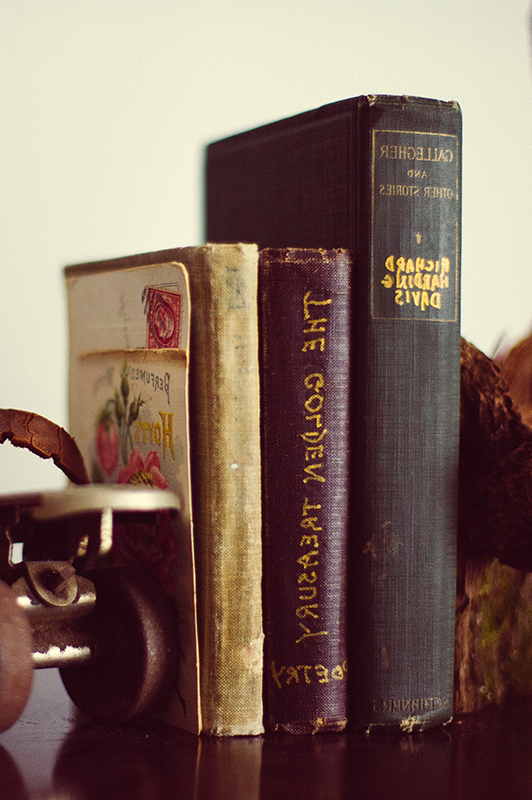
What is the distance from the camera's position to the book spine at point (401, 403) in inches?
23.9

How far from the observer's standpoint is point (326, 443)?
0.61 m

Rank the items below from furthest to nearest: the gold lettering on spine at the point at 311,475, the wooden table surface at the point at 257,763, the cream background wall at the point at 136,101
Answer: the cream background wall at the point at 136,101 < the gold lettering on spine at the point at 311,475 < the wooden table surface at the point at 257,763

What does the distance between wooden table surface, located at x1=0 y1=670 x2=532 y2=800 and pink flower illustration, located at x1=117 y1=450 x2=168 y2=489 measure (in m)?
0.14

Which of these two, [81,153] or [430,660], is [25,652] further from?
[81,153]

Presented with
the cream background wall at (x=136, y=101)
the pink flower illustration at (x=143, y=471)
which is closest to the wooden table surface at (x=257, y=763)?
the pink flower illustration at (x=143, y=471)

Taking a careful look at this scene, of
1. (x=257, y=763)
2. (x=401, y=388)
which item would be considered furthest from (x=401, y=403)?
(x=257, y=763)

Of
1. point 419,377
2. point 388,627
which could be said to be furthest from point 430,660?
point 419,377

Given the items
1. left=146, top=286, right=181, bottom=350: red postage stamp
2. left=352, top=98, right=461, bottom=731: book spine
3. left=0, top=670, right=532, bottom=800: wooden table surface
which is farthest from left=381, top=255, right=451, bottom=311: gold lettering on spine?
left=0, top=670, right=532, bottom=800: wooden table surface

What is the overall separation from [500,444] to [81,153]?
53 cm

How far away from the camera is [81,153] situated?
986 millimetres

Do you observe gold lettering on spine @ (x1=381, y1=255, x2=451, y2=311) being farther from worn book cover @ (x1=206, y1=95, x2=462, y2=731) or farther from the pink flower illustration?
the pink flower illustration

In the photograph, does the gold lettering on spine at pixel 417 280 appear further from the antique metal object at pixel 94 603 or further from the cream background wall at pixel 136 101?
the cream background wall at pixel 136 101

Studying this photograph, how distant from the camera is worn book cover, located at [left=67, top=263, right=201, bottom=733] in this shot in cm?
59

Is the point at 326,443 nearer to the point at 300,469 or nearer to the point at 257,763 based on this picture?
the point at 300,469
